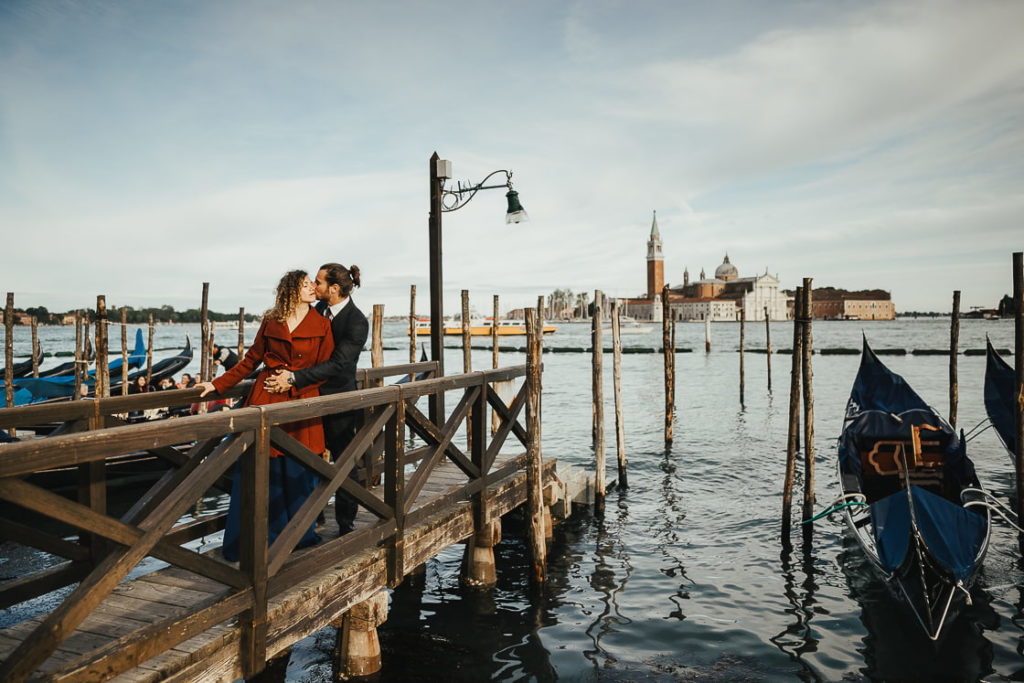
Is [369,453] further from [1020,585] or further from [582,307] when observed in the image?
[582,307]

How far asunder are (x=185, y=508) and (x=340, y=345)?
1503 millimetres

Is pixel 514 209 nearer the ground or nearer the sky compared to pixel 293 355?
nearer the sky

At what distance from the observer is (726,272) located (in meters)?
155

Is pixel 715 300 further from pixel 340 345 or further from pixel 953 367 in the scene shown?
pixel 340 345

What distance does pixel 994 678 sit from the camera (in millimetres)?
4562

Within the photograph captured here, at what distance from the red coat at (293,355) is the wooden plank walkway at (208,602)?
662 mm

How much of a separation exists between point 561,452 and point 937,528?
8.53 meters

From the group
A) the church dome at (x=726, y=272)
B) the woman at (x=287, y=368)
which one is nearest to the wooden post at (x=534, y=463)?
the woman at (x=287, y=368)

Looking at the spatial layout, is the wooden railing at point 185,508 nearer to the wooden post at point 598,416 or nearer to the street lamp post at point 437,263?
the street lamp post at point 437,263

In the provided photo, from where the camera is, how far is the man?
3836mm

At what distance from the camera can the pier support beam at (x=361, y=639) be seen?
A: 4.28 meters

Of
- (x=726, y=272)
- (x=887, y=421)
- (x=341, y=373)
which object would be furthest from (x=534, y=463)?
(x=726, y=272)

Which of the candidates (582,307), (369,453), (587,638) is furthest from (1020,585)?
(582,307)

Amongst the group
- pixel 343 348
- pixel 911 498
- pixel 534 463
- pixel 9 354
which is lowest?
pixel 911 498
